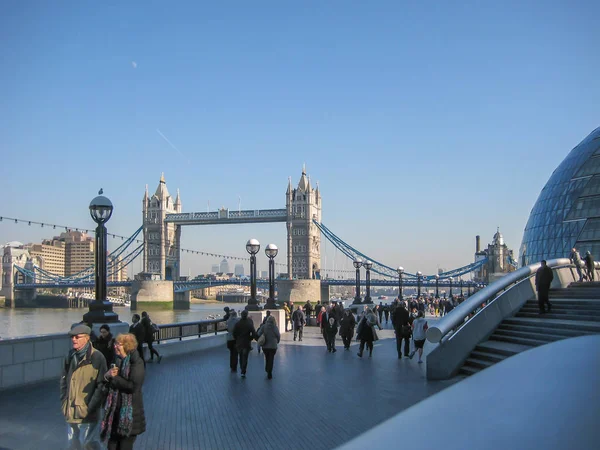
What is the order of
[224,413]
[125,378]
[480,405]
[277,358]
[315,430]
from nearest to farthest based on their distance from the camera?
[480,405] < [125,378] < [315,430] < [224,413] < [277,358]

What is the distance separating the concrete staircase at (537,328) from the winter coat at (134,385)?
598 centimetres

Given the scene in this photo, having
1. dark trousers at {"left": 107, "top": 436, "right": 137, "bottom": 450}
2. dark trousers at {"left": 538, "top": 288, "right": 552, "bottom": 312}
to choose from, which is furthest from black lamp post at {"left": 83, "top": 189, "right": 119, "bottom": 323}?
dark trousers at {"left": 538, "top": 288, "right": 552, "bottom": 312}

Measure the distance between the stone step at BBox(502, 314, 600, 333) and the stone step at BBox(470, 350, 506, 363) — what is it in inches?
43.6

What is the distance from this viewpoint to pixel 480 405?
4.00 meters

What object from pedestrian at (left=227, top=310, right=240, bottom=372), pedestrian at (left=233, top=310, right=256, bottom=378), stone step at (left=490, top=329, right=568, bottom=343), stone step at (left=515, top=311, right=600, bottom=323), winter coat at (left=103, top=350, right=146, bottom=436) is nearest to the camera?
winter coat at (left=103, top=350, right=146, bottom=436)

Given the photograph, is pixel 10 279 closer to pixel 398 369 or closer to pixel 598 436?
pixel 398 369

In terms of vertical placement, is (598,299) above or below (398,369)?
above

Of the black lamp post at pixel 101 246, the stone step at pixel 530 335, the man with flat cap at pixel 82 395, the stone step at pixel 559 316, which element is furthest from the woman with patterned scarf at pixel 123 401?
the stone step at pixel 559 316

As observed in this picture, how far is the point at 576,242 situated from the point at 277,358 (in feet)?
69.8

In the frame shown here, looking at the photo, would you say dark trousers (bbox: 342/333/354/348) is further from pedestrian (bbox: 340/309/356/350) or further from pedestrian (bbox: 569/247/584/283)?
pedestrian (bbox: 569/247/584/283)

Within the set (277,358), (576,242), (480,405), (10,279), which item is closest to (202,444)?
(480,405)

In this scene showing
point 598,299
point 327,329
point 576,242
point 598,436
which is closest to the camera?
point 598,436

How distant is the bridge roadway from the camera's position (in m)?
6.08

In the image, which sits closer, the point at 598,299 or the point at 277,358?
the point at 598,299
